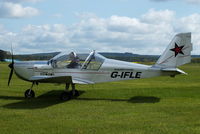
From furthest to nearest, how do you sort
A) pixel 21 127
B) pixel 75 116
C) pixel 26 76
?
pixel 26 76, pixel 75 116, pixel 21 127

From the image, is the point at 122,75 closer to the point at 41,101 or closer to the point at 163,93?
the point at 163,93

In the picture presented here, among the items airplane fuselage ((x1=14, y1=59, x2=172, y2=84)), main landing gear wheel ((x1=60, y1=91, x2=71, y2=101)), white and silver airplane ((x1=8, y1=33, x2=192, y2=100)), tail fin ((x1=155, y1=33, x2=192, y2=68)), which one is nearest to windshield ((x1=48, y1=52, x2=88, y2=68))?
white and silver airplane ((x1=8, y1=33, x2=192, y2=100))

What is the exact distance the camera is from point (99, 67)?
13.1 m

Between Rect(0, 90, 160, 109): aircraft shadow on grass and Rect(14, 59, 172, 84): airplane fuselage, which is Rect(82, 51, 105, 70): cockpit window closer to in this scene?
Rect(14, 59, 172, 84): airplane fuselage

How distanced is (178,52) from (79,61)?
4242 millimetres

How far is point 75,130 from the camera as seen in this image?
7.32 metres

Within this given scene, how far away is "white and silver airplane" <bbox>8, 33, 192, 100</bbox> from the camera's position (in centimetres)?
1255

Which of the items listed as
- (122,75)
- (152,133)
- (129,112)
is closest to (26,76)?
(122,75)

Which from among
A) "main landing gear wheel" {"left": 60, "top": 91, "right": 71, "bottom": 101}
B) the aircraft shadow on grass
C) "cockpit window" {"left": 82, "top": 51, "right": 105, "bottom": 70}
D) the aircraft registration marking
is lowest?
the aircraft shadow on grass

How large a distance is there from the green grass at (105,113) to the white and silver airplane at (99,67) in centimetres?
96

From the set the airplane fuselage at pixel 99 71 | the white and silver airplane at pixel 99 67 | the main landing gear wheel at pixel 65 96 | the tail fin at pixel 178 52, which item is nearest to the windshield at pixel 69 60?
the white and silver airplane at pixel 99 67

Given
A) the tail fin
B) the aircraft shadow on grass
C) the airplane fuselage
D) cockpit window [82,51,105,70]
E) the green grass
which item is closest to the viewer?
the green grass

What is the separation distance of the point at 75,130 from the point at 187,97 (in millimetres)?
7500

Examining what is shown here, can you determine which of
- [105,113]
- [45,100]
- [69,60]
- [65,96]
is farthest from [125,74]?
[105,113]
